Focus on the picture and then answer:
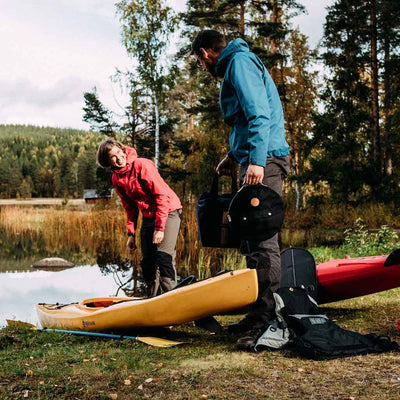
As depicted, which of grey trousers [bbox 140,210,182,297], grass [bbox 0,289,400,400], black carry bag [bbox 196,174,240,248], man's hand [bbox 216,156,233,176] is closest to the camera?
grass [bbox 0,289,400,400]

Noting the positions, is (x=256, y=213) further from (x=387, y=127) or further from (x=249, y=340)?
(x=387, y=127)

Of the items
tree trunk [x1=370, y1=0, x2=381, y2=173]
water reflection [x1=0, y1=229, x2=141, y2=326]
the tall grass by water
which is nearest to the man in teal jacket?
water reflection [x1=0, y1=229, x2=141, y2=326]

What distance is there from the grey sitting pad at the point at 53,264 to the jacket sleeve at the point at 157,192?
760 cm

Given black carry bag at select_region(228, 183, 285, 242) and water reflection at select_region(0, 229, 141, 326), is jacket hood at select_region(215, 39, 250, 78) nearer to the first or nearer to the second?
black carry bag at select_region(228, 183, 285, 242)

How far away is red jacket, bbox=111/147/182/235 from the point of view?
13.1 feet

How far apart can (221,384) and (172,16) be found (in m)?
14.6

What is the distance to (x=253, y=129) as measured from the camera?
281cm

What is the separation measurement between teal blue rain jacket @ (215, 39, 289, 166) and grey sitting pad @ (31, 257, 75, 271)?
28.9ft

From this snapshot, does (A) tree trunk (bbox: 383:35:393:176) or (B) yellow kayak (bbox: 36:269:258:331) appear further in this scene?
(A) tree trunk (bbox: 383:35:393:176)

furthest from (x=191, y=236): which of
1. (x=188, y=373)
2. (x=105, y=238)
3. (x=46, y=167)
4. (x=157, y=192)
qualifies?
(x=46, y=167)

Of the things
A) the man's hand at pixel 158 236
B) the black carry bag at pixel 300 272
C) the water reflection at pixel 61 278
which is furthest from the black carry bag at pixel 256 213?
the water reflection at pixel 61 278

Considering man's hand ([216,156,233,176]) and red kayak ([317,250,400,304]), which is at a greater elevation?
man's hand ([216,156,233,176])

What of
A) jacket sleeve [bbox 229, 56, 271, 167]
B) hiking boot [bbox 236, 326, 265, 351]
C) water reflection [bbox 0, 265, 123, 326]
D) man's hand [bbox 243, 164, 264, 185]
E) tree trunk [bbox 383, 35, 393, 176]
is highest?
tree trunk [bbox 383, 35, 393, 176]

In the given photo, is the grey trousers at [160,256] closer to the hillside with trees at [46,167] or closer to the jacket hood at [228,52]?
the jacket hood at [228,52]
